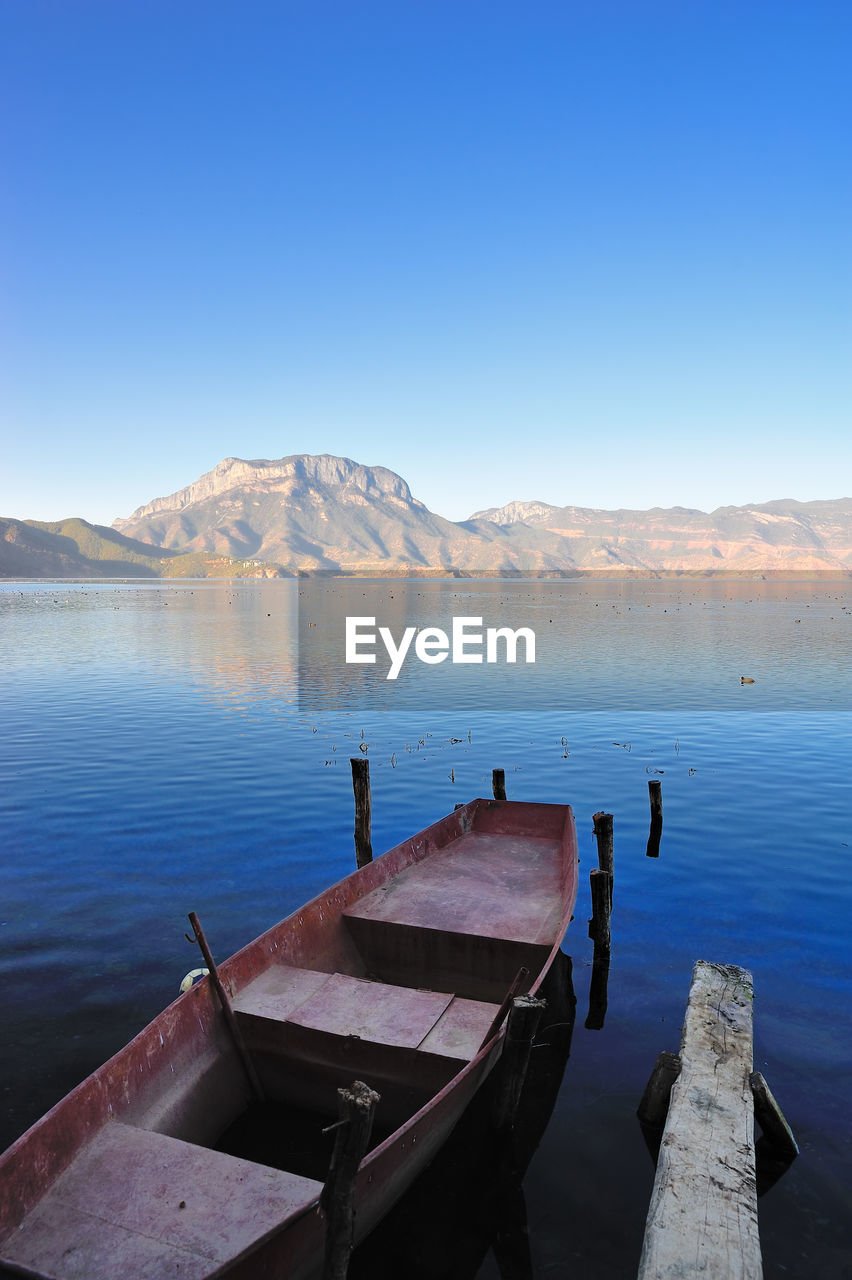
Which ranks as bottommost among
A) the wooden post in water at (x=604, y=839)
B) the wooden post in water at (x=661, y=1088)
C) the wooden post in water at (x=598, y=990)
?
the wooden post in water at (x=598, y=990)

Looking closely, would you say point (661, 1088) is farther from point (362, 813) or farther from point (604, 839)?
Answer: point (362, 813)

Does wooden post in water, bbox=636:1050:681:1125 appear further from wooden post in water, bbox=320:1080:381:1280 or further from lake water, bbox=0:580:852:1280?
wooden post in water, bbox=320:1080:381:1280

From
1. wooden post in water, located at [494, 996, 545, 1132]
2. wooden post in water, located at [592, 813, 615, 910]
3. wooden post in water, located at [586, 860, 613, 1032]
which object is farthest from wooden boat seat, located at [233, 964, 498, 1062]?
wooden post in water, located at [592, 813, 615, 910]

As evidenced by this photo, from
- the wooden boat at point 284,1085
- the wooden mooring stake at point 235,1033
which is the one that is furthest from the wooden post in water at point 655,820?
the wooden mooring stake at point 235,1033

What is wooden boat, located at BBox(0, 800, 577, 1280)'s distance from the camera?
665 centimetres

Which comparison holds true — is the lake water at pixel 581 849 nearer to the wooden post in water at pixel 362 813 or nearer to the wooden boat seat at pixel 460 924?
the wooden post in water at pixel 362 813

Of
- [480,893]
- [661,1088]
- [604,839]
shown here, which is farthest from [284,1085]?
[604,839]

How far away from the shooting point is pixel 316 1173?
906 cm

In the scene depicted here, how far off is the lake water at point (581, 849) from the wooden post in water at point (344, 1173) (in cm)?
205

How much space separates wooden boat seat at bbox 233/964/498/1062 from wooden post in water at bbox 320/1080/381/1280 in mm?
2930

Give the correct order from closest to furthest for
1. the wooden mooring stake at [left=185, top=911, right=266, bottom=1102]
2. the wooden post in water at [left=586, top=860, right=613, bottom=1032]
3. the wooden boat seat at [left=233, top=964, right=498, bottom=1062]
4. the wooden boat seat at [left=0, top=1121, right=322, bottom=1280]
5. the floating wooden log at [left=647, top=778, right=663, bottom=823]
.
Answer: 1. the wooden boat seat at [left=0, top=1121, right=322, bottom=1280]
2. the wooden boat seat at [left=233, top=964, right=498, bottom=1062]
3. the wooden mooring stake at [left=185, top=911, right=266, bottom=1102]
4. the wooden post in water at [left=586, top=860, right=613, bottom=1032]
5. the floating wooden log at [left=647, top=778, right=663, bottom=823]

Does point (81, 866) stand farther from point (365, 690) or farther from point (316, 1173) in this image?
point (365, 690)

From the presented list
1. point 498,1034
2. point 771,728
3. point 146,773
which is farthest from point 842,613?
point 498,1034

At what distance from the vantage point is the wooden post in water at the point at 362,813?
18.9 metres
